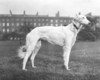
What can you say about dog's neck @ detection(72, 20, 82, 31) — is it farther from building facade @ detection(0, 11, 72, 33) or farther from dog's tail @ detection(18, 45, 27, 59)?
dog's tail @ detection(18, 45, 27, 59)

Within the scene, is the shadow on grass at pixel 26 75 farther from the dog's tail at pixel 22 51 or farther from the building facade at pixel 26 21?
the building facade at pixel 26 21

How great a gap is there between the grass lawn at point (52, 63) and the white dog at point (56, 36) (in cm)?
8

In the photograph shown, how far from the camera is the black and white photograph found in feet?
5.34

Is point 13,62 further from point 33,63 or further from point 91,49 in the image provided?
point 91,49

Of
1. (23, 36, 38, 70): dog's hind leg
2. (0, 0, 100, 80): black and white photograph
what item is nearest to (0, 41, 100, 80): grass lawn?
(0, 0, 100, 80): black and white photograph

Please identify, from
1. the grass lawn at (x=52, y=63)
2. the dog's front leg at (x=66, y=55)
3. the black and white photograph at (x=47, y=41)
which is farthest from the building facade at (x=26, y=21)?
the dog's front leg at (x=66, y=55)

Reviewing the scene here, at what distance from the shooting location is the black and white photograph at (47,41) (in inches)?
64.1

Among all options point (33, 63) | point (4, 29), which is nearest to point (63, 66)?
point (33, 63)

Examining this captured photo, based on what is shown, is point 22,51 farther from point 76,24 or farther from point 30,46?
point 76,24

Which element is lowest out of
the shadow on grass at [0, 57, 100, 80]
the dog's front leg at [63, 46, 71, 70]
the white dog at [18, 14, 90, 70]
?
the shadow on grass at [0, 57, 100, 80]

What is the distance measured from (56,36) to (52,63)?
31 cm

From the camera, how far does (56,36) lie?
1.66 metres

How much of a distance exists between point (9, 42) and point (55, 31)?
45cm

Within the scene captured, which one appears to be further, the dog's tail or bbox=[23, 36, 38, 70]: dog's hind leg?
the dog's tail
